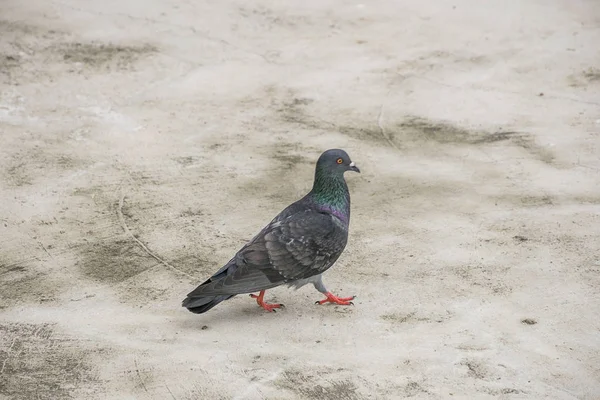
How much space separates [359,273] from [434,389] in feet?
5.85

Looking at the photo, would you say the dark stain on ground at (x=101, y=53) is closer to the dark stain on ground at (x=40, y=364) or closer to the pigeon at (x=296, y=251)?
the pigeon at (x=296, y=251)

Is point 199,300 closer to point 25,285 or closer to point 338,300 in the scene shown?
point 338,300

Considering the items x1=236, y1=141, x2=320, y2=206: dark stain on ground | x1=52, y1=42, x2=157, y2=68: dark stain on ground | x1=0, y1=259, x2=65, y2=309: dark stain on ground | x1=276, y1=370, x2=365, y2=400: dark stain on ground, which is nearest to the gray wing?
x1=276, y1=370, x2=365, y2=400: dark stain on ground

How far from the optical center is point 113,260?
25.8 ft

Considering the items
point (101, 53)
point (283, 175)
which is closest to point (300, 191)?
point (283, 175)

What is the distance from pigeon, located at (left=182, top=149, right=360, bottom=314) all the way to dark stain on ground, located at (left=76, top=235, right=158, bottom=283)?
1.12 metres

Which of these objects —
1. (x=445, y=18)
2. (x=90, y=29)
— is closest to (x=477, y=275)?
(x=445, y=18)

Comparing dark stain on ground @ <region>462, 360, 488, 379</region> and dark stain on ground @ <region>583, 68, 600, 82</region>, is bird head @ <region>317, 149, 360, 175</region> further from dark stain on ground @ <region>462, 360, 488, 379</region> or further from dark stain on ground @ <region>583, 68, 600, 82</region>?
dark stain on ground @ <region>583, 68, 600, 82</region>

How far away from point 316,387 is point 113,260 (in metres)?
2.60

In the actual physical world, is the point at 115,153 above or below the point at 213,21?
below

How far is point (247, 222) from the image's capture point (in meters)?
8.51

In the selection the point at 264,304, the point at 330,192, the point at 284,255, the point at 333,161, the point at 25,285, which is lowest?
the point at 25,285

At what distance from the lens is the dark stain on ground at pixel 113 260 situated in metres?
7.66

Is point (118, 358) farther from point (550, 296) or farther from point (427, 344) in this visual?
point (550, 296)
